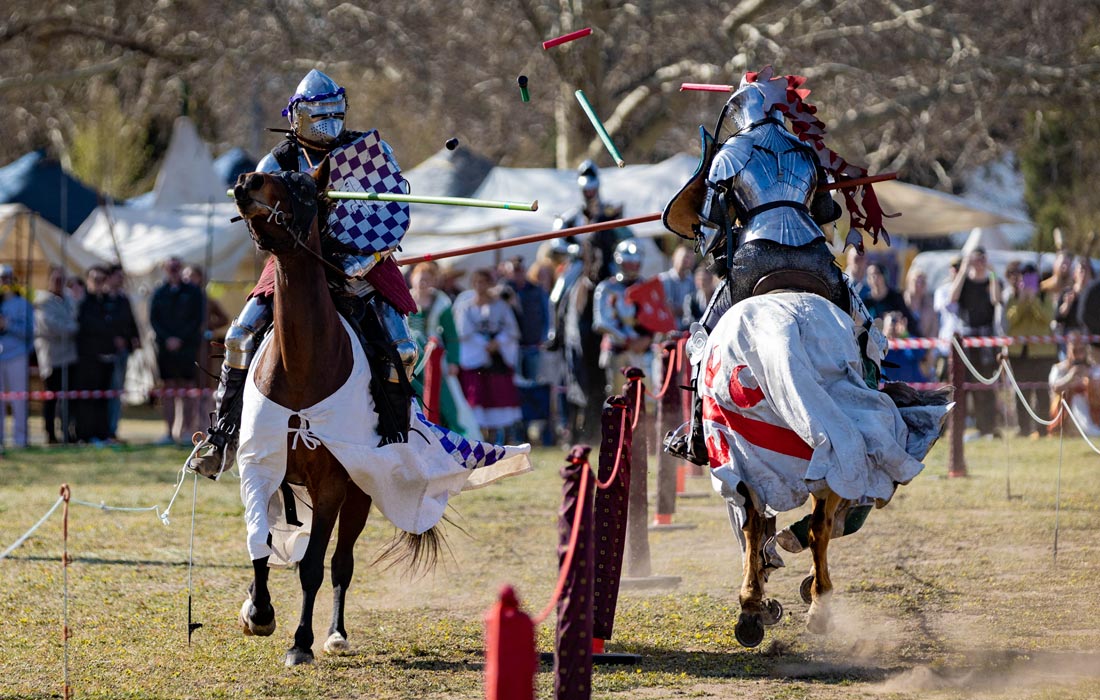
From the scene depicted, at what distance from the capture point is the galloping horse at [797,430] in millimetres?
6812

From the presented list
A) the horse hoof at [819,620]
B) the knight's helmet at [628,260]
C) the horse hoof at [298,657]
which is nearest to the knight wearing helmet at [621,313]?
the knight's helmet at [628,260]

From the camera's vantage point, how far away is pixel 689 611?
27.0 ft

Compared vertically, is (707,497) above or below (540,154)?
below

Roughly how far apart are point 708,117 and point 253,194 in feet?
92.5

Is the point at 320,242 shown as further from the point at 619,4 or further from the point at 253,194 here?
the point at 619,4

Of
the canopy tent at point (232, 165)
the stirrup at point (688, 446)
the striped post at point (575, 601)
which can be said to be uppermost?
the canopy tent at point (232, 165)

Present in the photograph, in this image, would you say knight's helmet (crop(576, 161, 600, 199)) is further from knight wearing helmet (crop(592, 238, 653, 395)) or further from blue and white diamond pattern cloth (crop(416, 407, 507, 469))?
blue and white diamond pattern cloth (crop(416, 407, 507, 469))

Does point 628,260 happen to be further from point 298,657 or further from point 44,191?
point 44,191

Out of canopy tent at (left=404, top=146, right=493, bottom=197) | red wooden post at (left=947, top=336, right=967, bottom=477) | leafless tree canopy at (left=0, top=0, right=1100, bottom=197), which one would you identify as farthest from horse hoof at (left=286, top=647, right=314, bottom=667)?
leafless tree canopy at (left=0, top=0, right=1100, bottom=197)

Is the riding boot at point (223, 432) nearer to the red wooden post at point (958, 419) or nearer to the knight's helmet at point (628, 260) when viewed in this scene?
the red wooden post at point (958, 419)

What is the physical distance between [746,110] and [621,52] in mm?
23732

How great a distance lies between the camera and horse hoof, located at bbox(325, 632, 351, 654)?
7.30 m

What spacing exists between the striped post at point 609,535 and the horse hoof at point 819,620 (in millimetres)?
887

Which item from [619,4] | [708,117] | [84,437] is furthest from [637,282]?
[708,117]
